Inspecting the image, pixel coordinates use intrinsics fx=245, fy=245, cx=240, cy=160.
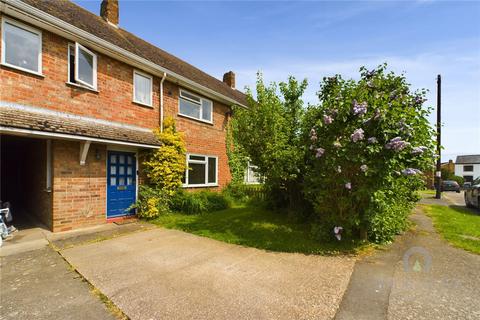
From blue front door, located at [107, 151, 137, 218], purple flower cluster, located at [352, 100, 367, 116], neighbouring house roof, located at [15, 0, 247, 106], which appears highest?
neighbouring house roof, located at [15, 0, 247, 106]

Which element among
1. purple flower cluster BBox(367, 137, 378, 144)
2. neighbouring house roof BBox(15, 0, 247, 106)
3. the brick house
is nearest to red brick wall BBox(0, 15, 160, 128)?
the brick house

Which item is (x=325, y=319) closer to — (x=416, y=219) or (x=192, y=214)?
(x=192, y=214)

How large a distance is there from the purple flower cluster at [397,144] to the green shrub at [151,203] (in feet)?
22.6

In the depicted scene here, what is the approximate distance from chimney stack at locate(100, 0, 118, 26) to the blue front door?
21.8 ft

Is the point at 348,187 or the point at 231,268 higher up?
the point at 348,187

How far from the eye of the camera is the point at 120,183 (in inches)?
314

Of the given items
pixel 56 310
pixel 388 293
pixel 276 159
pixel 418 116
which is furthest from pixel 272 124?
pixel 56 310

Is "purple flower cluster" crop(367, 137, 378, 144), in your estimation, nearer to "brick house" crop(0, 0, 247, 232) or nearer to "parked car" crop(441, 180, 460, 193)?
"brick house" crop(0, 0, 247, 232)

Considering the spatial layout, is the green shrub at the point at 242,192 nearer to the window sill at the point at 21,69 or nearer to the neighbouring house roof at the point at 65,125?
the neighbouring house roof at the point at 65,125

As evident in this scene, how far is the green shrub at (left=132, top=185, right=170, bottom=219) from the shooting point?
8.05 metres

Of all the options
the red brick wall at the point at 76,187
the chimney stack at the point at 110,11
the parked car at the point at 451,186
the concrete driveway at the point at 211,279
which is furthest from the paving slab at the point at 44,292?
the parked car at the point at 451,186

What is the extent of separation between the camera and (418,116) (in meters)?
→ 4.80

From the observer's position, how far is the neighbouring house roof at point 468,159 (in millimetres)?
57700

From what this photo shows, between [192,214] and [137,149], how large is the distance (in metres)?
2.94
